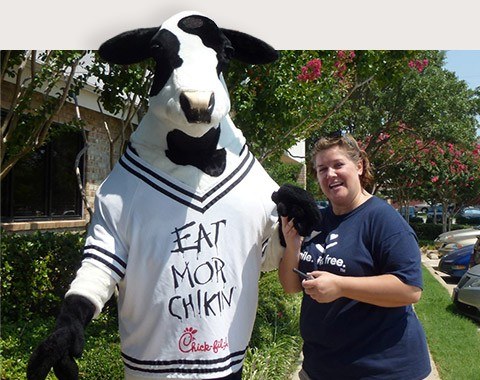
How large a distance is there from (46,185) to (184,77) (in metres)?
6.26

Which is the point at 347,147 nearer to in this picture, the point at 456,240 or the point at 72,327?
the point at 72,327

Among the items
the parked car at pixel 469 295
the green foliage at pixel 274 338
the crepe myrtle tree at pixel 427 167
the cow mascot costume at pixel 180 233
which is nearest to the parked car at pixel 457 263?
the parked car at pixel 469 295

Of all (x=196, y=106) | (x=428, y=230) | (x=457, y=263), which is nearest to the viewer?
(x=196, y=106)

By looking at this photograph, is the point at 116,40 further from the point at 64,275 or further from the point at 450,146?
the point at 450,146

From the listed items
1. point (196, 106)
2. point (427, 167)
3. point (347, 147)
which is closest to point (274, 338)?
point (347, 147)

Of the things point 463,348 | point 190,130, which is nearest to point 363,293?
point 190,130

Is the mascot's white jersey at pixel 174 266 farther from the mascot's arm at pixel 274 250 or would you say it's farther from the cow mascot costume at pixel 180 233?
the mascot's arm at pixel 274 250

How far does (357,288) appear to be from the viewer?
7.32 feet

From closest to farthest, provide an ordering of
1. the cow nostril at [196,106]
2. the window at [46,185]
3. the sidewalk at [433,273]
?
1. the cow nostril at [196,106]
2. the sidewalk at [433,273]
3. the window at [46,185]

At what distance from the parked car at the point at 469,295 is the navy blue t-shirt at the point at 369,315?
607 cm

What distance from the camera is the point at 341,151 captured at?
251 cm

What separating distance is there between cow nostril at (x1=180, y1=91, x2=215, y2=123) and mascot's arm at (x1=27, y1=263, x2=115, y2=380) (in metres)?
0.67

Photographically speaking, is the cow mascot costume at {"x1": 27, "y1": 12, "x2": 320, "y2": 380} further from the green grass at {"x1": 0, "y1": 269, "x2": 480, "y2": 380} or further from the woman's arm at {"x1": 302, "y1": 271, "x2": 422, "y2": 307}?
the green grass at {"x1": 0, "y1": 269, "x2": 480, "y2": 380}

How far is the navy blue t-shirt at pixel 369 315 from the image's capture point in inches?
91.0
